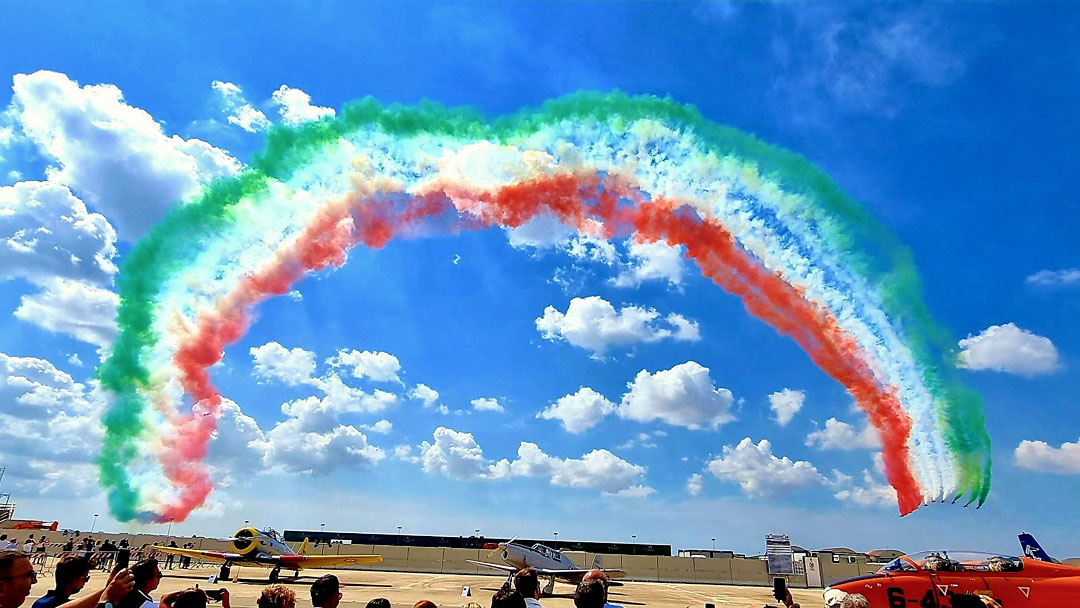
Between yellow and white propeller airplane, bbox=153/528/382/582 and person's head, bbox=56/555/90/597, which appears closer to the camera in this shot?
person's head, bbox=56/555/90/597

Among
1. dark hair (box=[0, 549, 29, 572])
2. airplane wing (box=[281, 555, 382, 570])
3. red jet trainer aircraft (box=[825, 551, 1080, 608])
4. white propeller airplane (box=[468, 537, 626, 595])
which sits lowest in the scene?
airplane wing (box=[281, 555, 382, 570])

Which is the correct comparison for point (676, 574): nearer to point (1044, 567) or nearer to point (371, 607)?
point (1044, 567)

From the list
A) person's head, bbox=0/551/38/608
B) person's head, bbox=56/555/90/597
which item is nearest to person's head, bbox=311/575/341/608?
person's head, bbox=56/555/90/597

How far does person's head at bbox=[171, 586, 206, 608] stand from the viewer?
3.99m

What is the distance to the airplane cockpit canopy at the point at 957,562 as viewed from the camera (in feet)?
46.1

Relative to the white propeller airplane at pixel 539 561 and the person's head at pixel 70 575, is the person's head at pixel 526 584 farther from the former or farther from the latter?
the white propeller airplane at pixel 539 561

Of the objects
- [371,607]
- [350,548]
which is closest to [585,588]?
[371,607]

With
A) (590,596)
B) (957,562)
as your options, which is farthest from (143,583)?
A: (957,562)

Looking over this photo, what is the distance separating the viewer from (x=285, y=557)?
3666 cm

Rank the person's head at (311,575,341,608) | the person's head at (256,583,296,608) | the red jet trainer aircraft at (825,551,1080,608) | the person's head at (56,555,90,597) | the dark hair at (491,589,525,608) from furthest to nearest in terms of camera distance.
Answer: the red jet trainer aircraft at (825,551,1080,608)
the person's head at (311,575,341,608)
the dark hair at (491,589,525,608)
the person's head at (256,583,296,608)
the person's head at (56,555,90,597)

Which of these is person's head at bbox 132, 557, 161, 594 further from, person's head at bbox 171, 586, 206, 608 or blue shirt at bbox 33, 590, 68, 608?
person's head at bbox 171, 586, 206, 608

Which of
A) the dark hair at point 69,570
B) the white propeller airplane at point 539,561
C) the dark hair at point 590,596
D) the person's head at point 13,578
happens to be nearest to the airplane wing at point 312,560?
the white propeller airplane at point 539,561

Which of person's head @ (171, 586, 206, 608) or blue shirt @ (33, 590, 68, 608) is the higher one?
person's head @ (171, 586, 206, 608)

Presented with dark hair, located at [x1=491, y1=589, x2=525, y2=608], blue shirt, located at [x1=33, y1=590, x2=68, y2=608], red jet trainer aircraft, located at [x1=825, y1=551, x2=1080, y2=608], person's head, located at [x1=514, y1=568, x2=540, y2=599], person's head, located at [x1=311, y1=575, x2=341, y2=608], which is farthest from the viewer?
red jet trainer aircraft, located at [x1=825, y1=551, x2=1080, y2=608]
